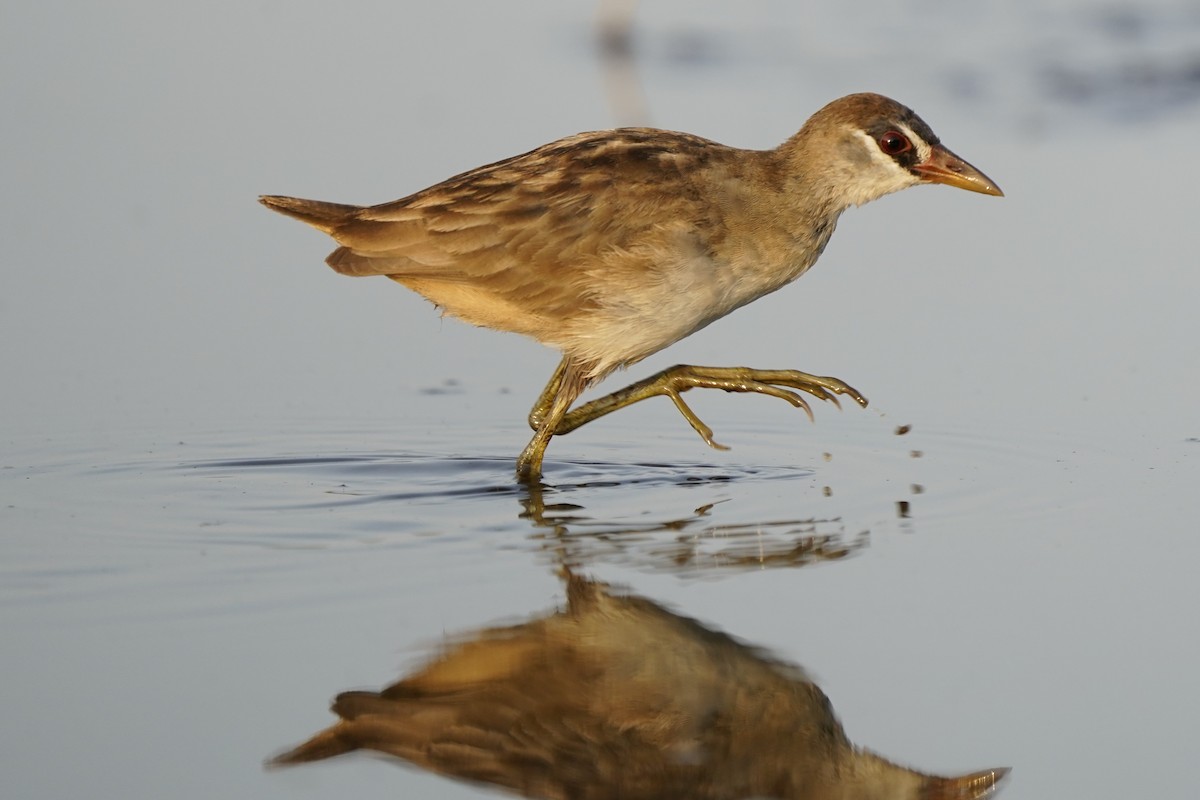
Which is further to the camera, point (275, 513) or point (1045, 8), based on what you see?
→ point (1045, 8)

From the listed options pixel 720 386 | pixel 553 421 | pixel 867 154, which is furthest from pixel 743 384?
pixel 867 154

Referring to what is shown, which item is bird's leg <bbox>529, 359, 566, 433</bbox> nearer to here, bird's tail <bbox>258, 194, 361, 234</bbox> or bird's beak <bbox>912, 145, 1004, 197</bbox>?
bird's tail <bbox>258, 194, 361, 234</bbox>

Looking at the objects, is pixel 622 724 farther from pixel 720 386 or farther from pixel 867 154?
pixel 867 154

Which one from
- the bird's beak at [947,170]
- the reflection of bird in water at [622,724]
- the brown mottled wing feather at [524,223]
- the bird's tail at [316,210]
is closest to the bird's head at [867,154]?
the bird's beak at [947,170]

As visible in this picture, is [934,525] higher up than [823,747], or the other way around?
[934,525]

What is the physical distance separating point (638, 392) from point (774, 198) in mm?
991

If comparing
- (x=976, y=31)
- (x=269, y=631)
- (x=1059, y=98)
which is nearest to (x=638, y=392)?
(x=269, y=631)

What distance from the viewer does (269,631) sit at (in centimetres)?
572

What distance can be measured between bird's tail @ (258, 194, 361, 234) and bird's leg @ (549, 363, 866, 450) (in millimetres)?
1113

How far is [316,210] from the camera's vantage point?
320 inches

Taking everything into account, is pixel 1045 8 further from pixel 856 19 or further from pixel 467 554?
pixel 467 554

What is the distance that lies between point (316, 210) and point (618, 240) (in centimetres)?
129

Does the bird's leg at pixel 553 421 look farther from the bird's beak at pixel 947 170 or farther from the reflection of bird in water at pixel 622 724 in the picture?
the reflection of bird in water at pixel 622 724

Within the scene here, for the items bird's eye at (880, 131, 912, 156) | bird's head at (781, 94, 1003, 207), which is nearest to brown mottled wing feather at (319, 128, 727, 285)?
bird's head at (781, 94, 1003, 207)
